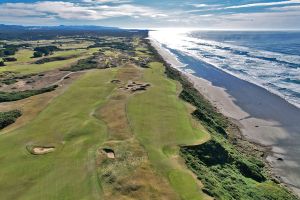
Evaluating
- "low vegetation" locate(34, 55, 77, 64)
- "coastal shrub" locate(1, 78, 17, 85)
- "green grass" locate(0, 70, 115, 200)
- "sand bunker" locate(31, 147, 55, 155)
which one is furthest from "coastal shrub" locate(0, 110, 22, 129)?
"low vegetation" locate(34, 55, 77, 64)

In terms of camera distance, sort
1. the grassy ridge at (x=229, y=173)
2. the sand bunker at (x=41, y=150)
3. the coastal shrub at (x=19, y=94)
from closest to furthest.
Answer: the grassy ridge at (x=229, y=173)
the sand bunker at (x=41, y=150)
the coastal shrub at (x=19, y=94)

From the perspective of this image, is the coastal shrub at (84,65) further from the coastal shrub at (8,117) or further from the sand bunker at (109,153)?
the sand bunker at (109,153)

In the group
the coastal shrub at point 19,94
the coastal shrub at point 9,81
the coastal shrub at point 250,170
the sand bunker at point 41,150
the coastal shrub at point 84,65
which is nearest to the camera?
the sand bunker at point 41,150

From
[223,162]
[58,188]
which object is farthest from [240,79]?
[58,188]

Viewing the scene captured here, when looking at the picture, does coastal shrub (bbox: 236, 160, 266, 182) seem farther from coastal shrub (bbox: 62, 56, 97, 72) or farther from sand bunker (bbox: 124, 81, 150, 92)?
coastal shrub (bbox: 62, 56, 97, 72)

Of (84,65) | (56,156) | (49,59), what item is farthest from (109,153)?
(49,59)

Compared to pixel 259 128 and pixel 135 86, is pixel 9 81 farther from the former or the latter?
pixel 259 128

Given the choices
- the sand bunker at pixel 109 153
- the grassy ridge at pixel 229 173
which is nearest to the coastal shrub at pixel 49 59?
the grassy ridge at pixel 229 173
